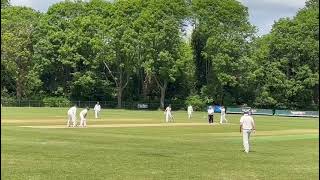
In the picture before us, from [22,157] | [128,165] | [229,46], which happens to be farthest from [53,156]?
[229,46]

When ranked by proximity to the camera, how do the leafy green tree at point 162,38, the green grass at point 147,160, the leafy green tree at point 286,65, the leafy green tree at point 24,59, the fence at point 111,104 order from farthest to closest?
the fence at point 111,104 → the leafy green tree at point 162,38 → the leafy green tree at point 24,59 → the leafy green tree at point 286,65 → the green grass at point 147,160

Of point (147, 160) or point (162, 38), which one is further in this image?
point (162, 38)

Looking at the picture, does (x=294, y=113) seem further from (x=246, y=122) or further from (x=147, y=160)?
(x=147, y=160)

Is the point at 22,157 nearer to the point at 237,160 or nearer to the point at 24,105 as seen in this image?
the point at 237,160

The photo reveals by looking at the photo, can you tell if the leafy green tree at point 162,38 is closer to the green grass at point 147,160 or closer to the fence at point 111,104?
the fence at point 111,104

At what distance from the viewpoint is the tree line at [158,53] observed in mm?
93375

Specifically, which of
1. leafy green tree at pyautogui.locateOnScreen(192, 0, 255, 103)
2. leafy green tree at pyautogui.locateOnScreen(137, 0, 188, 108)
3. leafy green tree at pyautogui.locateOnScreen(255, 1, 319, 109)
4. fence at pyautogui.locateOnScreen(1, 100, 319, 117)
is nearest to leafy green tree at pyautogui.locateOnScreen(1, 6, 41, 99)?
fence at pyautogui.locateOnScreen(1, 100, 319, 117)

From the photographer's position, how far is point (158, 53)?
3733 inches

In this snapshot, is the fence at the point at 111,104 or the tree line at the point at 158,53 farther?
the fence at the point at 111,104

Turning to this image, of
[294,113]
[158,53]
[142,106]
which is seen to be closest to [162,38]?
[158,53]

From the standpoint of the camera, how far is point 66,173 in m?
16.0

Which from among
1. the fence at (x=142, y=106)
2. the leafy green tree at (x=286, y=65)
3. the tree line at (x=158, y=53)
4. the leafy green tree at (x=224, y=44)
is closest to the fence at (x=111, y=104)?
the fence at (x=142, y=106)

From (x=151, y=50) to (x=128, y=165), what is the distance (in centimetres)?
7641

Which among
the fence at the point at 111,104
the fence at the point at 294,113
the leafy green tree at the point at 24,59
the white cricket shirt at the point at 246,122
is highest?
the leafy green tree at the point at 24,59
